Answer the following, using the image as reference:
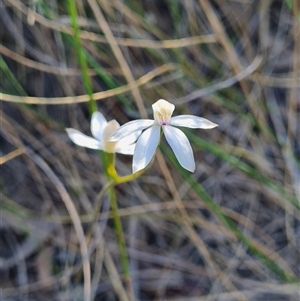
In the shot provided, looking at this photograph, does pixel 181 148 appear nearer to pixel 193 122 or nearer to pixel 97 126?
pixel 193 122

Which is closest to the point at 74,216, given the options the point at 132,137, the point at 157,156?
the point at 157,156

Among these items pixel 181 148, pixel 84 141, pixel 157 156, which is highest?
pixel 157 156

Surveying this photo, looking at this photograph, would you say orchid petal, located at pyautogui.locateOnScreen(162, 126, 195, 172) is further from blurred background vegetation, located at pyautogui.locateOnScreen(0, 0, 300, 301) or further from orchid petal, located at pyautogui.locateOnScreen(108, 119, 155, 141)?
blurred background vegetation, located at pyautogui.locateOnScreen(0, 0, 300, 301)

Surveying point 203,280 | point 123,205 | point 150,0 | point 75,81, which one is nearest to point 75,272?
point 123,205

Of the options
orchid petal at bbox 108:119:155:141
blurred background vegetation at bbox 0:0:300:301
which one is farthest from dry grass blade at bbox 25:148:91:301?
orchid petal at bbox 108:119:155:141

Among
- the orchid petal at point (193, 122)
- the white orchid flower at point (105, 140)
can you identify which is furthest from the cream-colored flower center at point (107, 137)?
the orchid petal at point (193, 122)

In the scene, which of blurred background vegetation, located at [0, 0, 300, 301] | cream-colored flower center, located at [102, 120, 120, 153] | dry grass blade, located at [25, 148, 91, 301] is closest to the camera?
cream-colored flower center, located at [102, 120, 120, 153]
